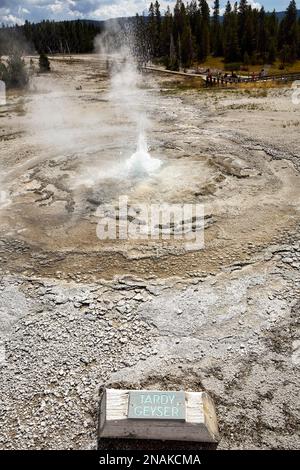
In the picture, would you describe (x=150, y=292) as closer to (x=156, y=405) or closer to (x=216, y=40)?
(x=156, y=405)

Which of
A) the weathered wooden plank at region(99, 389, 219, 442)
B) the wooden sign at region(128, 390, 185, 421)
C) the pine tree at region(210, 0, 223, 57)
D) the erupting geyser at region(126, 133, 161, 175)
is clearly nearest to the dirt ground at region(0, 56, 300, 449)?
the weathered wooden plank at region(99, 389, 219, 442)

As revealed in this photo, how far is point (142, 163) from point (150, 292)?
7.84m

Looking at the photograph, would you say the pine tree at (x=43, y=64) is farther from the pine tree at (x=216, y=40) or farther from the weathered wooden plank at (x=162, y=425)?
the weathered wooden plank at (x=162, y=425)

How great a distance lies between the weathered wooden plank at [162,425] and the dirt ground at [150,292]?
13.1 inches

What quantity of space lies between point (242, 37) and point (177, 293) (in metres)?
55.6

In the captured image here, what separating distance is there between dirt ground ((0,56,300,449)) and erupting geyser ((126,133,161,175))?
0.44 m

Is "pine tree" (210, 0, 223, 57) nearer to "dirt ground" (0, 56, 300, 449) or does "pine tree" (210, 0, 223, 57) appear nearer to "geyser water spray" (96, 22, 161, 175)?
"geyser water spray" (96, 22, 161, 175)

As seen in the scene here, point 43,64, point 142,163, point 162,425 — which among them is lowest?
point 162,425

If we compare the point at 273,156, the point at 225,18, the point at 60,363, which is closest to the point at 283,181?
the point at 273,156

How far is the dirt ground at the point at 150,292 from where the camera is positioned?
6.71m

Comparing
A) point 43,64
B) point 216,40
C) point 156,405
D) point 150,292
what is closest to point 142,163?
point 150,292

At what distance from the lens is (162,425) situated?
6.00 m

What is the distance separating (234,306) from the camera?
8711 mm
